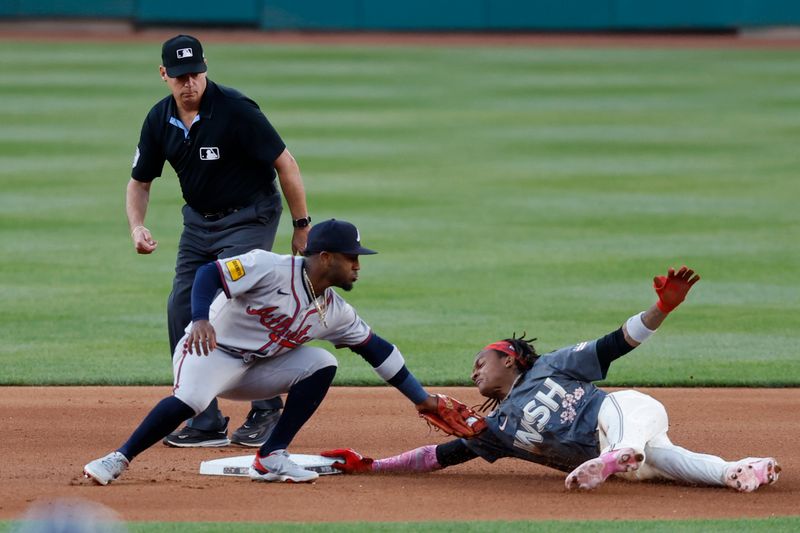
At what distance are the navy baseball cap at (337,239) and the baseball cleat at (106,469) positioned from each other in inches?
46.8

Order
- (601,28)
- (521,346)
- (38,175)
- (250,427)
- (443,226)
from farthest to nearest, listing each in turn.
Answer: (601,28), (38,175), (443,226), (250,427), (521,346)

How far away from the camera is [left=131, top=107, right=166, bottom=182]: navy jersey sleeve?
700cm

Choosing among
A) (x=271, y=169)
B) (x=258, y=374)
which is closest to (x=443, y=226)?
(x=271, y=169)

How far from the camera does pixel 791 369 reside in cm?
876

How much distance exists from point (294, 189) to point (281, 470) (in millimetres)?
1605

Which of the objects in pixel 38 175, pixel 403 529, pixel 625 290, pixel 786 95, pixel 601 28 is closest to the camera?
pixel 403 529

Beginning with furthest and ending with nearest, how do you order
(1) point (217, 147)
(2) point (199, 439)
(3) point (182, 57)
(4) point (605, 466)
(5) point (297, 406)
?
(2) point (199, 439) < (1) point (217, 147) < (3) point (182, 57) < (5) point (297, 406) < (4) point (605, 466)

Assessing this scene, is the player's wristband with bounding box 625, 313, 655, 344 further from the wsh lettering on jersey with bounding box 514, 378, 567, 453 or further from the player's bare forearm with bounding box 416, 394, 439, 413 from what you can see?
the player's bare forearm with bounding box 416, 394, 439, 413

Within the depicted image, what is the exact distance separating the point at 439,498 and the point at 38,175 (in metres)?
12.5

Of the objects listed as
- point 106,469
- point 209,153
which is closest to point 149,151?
point 209,153

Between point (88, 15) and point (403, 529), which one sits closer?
point (403, 529)

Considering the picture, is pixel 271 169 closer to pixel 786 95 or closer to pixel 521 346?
pixel 521 346

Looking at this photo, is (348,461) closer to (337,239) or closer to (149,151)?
(337,239)

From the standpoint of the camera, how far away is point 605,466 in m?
5.58
